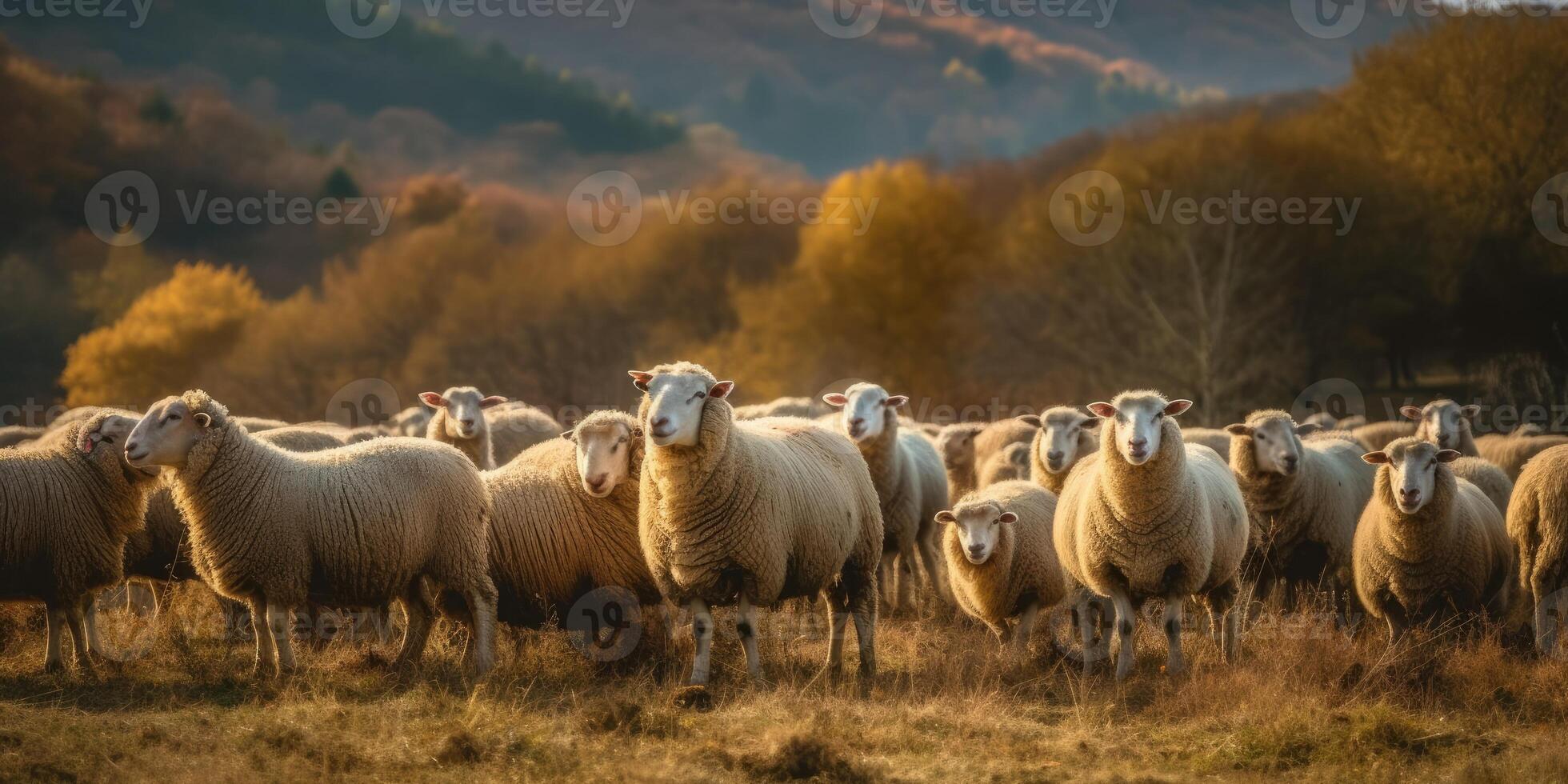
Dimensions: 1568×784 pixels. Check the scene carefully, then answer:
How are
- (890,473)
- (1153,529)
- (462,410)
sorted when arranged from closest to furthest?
(1153,529), (890,473), (462,410)

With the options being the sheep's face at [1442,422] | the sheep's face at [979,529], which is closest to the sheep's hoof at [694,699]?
the sheep's face at [979,529]

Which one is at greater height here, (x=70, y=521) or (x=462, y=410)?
(x=462, y=410)

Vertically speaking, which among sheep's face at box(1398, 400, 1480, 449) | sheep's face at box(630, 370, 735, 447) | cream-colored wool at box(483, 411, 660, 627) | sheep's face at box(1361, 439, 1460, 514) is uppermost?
sheep's face at box(630, 370, 735, 447)

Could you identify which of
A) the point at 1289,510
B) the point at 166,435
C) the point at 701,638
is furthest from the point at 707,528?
the point at 1289,510

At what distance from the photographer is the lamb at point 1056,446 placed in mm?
11289

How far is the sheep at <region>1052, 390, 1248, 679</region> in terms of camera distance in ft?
26.8

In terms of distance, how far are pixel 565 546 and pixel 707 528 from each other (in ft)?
4.77

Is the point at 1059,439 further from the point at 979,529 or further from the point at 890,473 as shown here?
the point at 979,529

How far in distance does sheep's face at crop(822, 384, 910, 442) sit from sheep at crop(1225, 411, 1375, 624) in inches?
115

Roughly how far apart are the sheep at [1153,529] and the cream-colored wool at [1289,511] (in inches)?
63.4

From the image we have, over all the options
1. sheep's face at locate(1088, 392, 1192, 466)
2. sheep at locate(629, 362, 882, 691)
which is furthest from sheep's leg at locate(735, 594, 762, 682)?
sheep's face at locate(1088, 392, 1192, 466)

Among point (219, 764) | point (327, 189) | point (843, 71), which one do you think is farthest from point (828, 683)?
point (843, 71)

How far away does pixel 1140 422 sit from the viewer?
26.7 feet

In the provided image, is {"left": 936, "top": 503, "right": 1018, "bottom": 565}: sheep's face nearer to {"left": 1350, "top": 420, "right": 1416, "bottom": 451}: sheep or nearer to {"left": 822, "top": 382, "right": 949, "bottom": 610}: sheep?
{"left": 822, "top": 382, "right": 949, "bottom": 610}: sheep
